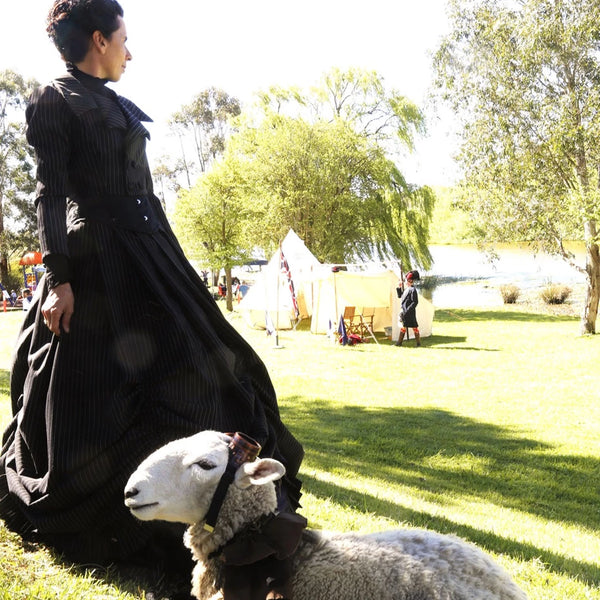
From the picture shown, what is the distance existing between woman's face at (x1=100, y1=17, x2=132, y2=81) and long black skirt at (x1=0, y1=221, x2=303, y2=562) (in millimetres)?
740

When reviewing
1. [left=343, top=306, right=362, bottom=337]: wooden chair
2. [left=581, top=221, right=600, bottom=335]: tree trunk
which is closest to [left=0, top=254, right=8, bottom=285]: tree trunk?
[left=343, top=306, right=362, bottom=337]: wooden chair

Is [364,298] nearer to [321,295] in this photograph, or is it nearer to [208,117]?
[321,295]

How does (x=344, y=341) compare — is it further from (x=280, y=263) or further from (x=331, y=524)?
(x=331, y=524)

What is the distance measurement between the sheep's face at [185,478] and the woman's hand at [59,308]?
2.70 feet

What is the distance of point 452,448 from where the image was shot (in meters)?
7.90

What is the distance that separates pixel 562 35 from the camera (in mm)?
17109

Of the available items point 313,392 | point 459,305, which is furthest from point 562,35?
point 459,305

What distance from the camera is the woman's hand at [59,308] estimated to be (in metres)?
2.50

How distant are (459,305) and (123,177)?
3112 cm

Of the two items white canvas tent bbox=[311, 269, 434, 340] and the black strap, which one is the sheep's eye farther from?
white canvas tent bbox=[311, 269, 434, 340]

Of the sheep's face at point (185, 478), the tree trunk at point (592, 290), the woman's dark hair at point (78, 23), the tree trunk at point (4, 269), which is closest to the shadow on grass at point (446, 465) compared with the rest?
the sheep's face at point (185, 478)

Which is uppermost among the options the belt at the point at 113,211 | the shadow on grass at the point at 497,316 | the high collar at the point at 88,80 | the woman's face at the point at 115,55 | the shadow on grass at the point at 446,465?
the woman's face at the point at 115,55

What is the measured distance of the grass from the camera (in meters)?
3.50

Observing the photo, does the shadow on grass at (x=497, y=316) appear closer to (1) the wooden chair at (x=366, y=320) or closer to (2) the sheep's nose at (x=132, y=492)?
(1) the wooden chair at (x=366, y=320)
